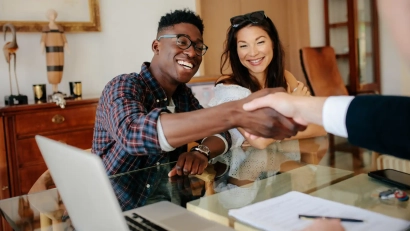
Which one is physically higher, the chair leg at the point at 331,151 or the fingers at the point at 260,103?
the fingers at the point at 260,103

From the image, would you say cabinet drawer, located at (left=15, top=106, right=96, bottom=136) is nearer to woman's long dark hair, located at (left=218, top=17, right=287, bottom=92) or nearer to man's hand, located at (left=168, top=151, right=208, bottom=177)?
woman's long dark hair, located at (left=218, top=17, right=287, bottom=92)

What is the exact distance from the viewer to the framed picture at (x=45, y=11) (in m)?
2.83

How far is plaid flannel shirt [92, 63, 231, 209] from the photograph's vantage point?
48.3 inches

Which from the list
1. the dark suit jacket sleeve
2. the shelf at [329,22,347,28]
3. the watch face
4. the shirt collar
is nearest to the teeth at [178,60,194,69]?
the shirt collar

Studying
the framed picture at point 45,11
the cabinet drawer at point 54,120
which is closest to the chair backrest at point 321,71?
the framed picture at point 45,11

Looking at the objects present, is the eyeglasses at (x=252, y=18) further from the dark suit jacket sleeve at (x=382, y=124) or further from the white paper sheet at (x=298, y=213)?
the dark suit jacket sleeve at (x=382, y=124)

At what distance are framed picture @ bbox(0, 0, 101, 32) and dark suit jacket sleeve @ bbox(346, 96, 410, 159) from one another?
2.56 meters

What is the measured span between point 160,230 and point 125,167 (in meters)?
0.67

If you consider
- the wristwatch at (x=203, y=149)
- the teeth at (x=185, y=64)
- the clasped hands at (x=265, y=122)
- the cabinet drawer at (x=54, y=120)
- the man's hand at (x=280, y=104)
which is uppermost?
the teeth at (x=185, y=64)

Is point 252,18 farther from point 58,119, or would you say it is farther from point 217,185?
point 58,119

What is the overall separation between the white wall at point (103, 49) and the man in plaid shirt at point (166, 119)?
1512mm

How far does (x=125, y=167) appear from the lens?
1608 millimetres

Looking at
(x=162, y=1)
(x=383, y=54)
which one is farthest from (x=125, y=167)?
(x=383, y=54)

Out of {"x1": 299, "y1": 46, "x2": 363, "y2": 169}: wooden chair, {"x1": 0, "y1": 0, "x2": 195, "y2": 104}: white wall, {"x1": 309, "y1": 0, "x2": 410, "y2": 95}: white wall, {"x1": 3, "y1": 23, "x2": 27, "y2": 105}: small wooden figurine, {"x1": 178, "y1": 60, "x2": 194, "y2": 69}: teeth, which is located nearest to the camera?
{"x1": 178, "y1": 60, "x2": 194, "y2": 69}: teeth
